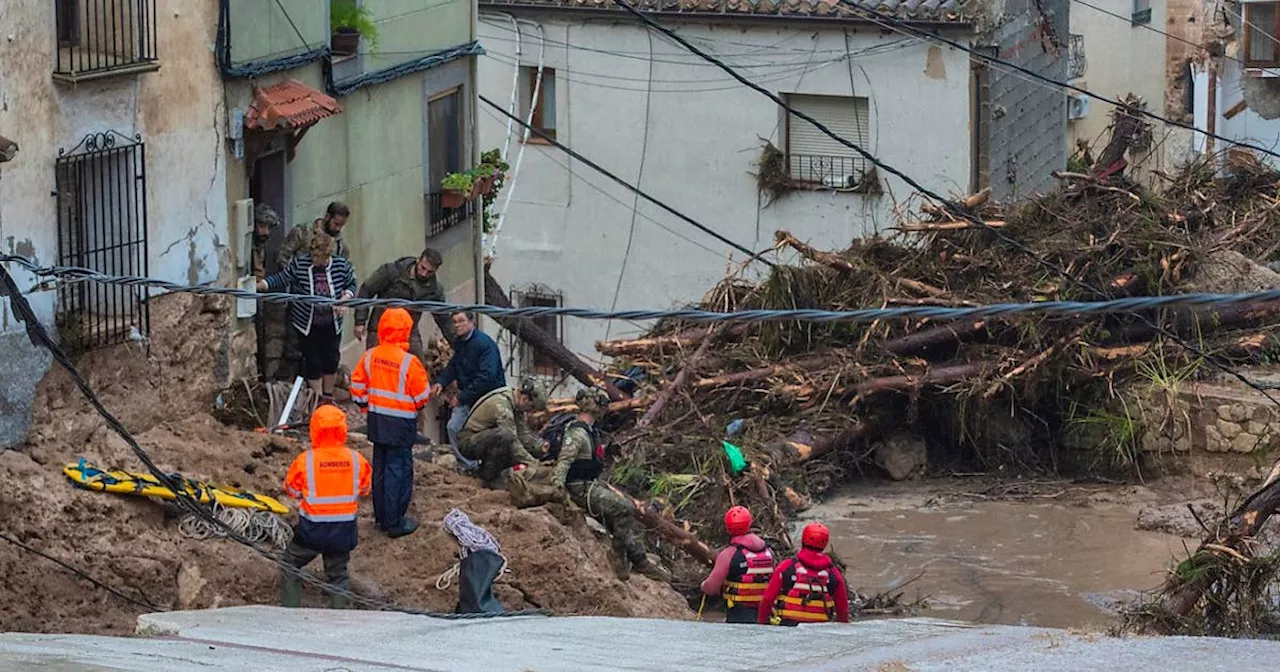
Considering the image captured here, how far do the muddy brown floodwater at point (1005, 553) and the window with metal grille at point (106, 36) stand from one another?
21.8 ft

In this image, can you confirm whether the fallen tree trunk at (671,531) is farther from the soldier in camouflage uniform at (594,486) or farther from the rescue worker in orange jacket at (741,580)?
the rescue worker in orange jacket at (741,580)

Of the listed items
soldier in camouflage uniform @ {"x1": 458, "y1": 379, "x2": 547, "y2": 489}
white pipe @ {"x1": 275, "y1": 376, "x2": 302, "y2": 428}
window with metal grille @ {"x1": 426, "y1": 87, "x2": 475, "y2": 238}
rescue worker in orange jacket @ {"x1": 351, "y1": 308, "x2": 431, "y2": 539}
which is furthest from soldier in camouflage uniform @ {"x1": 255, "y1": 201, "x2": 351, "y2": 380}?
window with metal grille @ {"x1": 426, "y1": 87, "x2": 475, "y2": 238}

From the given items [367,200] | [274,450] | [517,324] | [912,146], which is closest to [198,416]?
[274,450]

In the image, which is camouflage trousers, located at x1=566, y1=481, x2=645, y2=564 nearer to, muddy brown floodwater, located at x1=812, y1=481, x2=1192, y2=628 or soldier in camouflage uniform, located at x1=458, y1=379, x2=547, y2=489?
soldier in camouflage uniform, located at x1=458, y1=379, x2=547, y2=489

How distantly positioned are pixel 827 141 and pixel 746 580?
13508mm

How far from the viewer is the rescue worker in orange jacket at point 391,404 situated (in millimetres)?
12875

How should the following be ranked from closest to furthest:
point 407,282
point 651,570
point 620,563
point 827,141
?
point 620,563 < point 651,570 < point 407,282 < point 827,141

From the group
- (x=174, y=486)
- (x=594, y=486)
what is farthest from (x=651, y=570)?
(x=174, y=486)

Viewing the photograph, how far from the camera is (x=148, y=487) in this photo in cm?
1259

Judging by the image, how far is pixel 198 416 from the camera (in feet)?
47.9

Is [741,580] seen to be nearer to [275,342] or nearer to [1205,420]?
[275,342]

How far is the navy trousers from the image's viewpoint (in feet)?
42.8

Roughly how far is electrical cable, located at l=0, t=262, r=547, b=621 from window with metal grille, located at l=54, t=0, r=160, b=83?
5.72ft

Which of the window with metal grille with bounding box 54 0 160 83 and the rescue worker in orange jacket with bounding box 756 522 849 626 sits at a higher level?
the window with metal grille with bounding box 54 0 160 83
